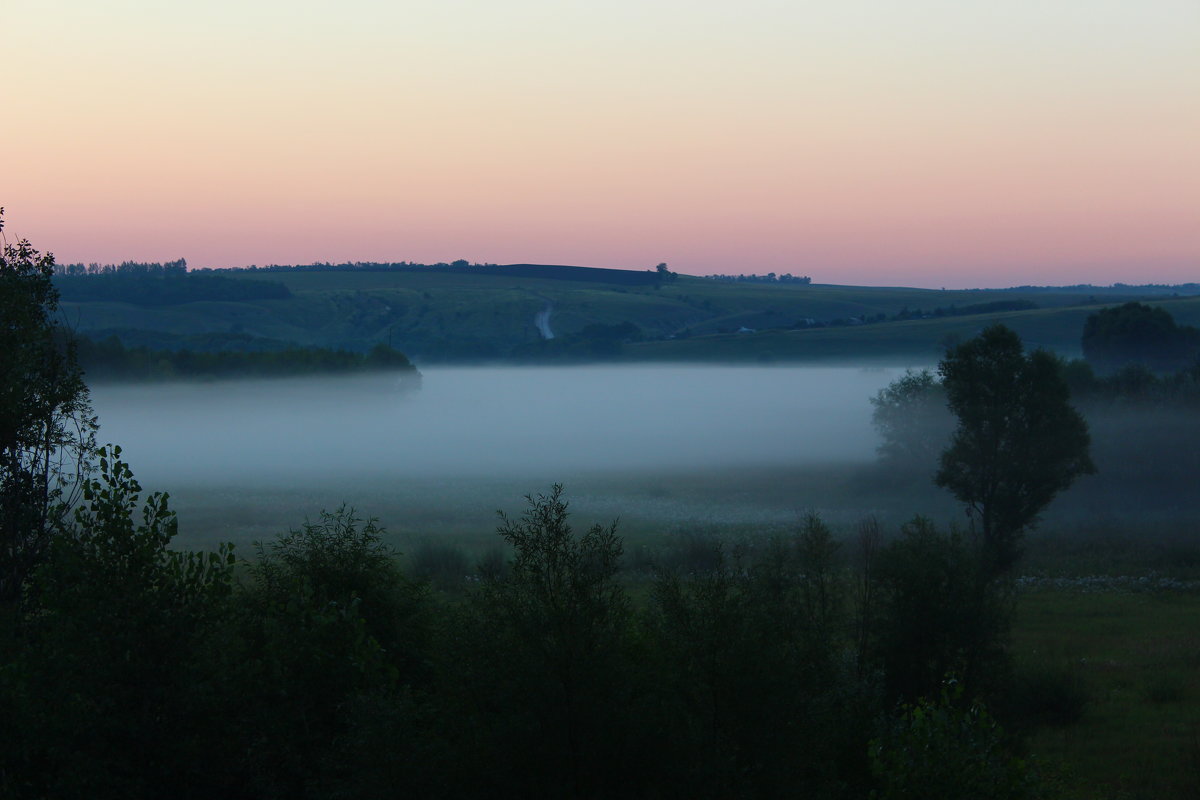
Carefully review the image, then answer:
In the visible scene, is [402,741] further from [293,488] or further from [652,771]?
[293,488]

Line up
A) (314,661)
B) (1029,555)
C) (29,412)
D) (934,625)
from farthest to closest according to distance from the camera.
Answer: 1. (1029,555)
2. (934,625)
3. (29,412)
4. (314,661)

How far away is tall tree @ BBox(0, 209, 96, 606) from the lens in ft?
55.7

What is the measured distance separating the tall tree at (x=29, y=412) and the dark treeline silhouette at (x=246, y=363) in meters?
106

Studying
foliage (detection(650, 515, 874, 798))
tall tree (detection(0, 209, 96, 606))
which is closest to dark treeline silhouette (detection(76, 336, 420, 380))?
tall tree (detection(0, 209, 96, 606))

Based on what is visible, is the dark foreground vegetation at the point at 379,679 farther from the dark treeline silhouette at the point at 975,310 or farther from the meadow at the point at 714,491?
the dark treeline silhouette at the point at 975,310

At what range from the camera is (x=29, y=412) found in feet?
57.9

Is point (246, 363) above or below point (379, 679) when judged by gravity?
below

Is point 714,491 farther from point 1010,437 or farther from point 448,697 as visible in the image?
point 448,697

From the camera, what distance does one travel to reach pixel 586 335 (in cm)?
19475

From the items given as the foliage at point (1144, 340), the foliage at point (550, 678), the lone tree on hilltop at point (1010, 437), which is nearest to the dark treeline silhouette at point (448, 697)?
the foliage at point (550, 678)

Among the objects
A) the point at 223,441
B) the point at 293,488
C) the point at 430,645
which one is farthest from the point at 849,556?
the point at 223,441

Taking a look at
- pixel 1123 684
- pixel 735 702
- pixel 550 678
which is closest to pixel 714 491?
pixel 1123 684

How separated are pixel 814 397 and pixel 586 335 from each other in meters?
66.5

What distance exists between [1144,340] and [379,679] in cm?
11217
